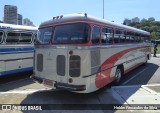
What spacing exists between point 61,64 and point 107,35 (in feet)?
7.87

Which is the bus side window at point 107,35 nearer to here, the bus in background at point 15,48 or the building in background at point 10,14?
the bus in background at point 15,48

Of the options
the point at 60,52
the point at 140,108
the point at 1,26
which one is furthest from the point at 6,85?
the point at 140,108

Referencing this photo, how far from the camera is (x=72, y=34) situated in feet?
22.9

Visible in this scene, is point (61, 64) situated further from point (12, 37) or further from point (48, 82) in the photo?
point (12, 37)

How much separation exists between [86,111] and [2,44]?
18.2ft

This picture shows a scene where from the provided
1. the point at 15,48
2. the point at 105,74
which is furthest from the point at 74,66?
the point at 15,48

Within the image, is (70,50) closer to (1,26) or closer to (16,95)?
(16,95)

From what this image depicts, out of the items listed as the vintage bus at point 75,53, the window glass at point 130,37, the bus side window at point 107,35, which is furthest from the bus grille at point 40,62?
the window glass at point 130,37

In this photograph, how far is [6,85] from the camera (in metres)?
9.75

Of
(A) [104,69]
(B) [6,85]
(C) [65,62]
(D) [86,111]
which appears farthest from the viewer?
(B) [6,85]

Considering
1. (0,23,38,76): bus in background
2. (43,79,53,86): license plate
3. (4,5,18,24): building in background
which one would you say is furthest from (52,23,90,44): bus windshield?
(4,5,18,24): building in background

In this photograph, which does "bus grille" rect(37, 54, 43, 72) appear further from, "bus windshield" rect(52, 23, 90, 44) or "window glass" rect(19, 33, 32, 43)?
"window glass" rect(19, 33, 32, 43)

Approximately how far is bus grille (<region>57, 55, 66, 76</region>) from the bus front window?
1.01 metres

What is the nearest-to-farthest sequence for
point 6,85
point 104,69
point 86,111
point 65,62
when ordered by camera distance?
point 86,111, point 65,62, point 104,69, point 6,85
